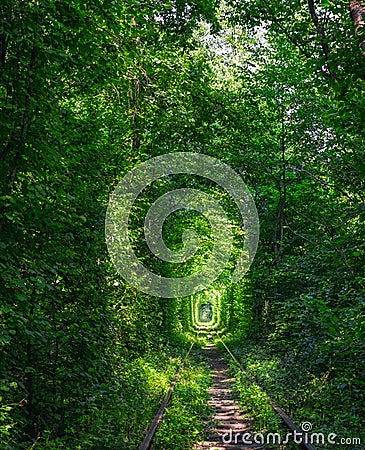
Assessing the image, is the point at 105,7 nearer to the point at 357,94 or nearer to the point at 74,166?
the point at 74,166

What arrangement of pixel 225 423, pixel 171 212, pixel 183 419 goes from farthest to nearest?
pixel 171 212 < pixel 225 423 < pixel 183 419

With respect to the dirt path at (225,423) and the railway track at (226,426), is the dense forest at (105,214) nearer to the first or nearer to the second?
the railway track at (226,426)

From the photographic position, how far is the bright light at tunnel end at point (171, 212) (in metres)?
11.2

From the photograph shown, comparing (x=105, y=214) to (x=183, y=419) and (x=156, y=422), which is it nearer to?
(x=156, y=422)

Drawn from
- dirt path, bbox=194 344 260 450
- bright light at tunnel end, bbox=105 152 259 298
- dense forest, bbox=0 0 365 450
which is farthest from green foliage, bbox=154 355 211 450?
bright light at tunnel end, bbox=105 152 259 298

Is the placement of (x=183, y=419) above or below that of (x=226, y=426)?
above

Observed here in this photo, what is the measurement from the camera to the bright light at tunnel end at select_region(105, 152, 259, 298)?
11.2 metres

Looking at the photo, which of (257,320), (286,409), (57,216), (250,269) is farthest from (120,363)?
(257,320)

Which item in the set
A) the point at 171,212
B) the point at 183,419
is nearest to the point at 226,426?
the point at 183,419

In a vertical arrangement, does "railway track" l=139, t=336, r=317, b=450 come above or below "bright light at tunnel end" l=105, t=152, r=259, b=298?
below

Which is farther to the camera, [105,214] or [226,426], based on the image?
[226,426]

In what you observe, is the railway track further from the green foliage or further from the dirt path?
the green foliage

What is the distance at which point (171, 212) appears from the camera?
66.0ft

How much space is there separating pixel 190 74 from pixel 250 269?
13.9 m
